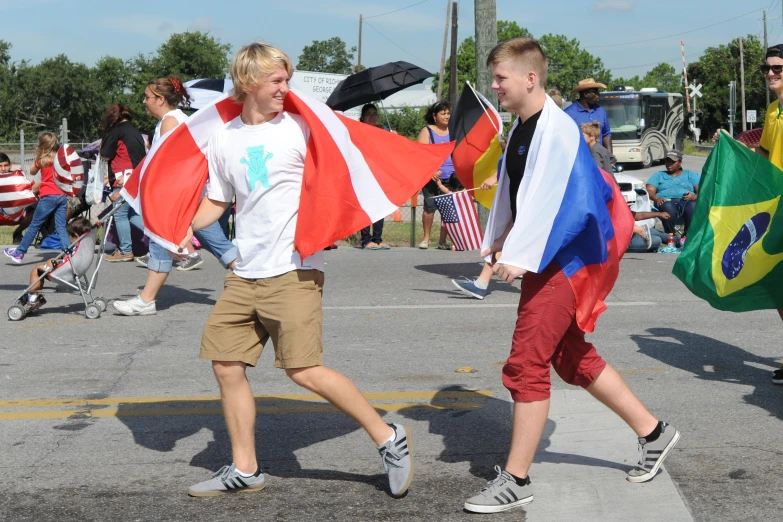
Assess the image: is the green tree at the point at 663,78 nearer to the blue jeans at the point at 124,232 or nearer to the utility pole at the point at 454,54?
the utility pole at the point at 454,54

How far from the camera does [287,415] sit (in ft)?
18.1

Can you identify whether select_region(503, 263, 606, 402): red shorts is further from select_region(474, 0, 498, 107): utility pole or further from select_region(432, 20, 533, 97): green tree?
select_region(432, 20, 533, 97): green tree

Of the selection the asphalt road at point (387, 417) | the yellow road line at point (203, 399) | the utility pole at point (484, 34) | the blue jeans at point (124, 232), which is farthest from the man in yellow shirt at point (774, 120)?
the utility pole at point (484, 34)

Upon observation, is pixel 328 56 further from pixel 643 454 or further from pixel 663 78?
pixel 643 454

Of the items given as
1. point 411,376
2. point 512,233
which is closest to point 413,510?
point 512,233

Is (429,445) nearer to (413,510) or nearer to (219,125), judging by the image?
(413,510)

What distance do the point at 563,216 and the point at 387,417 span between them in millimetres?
1918

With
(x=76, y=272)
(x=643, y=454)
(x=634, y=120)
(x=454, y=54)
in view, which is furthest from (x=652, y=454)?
(x=454, y=54)

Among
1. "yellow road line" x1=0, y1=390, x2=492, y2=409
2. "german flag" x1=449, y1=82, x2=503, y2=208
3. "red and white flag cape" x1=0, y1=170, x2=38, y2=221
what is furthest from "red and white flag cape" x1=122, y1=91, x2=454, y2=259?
"red and white flag cape" x1=0, y1=170, x2=38, y2=221

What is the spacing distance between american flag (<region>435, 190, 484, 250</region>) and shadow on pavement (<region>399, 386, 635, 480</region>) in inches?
181

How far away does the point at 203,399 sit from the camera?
5.89 m

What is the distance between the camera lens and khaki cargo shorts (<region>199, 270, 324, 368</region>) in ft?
13.5

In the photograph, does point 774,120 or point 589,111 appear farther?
point 589,111

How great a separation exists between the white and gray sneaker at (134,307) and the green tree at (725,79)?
238 feet
